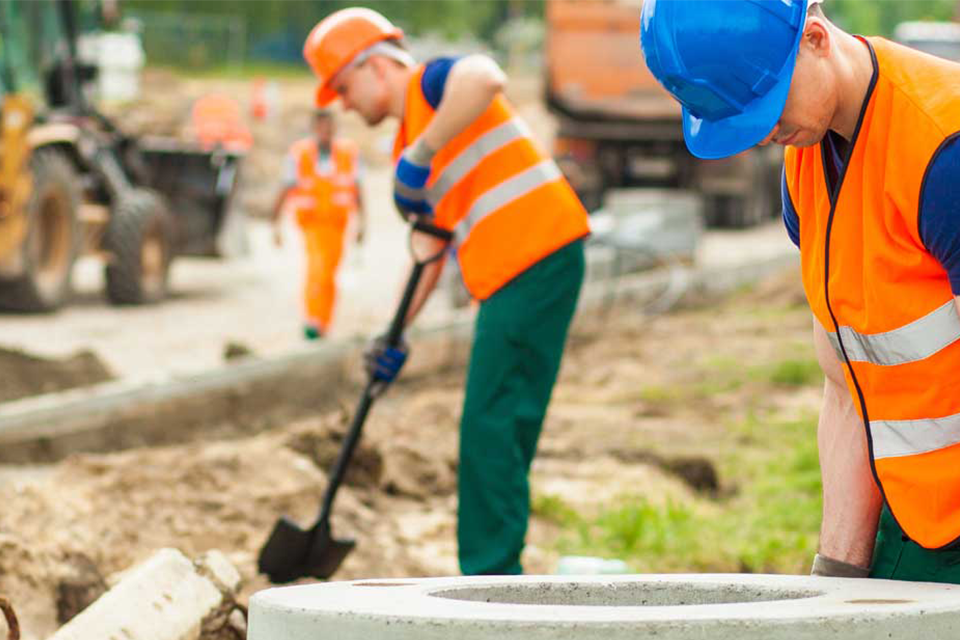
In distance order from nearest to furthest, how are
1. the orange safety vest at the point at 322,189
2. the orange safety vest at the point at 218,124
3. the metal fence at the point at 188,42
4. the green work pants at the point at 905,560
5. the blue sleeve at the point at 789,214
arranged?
the green work pants at the point at 905,560 < the blue sleeve at the point at 789,214 < the orange safety vest at the point at 322,189 < the orange safety vest at the point at 218,124 < the metal fence at the point at 188,42

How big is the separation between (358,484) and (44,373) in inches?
109

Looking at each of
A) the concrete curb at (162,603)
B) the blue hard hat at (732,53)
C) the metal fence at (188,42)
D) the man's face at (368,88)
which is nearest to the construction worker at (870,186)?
the blue hard hat at (732,53)

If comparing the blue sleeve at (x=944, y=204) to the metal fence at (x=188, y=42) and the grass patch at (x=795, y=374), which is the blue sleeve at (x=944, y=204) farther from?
the metal fence at (x=188, y=42)

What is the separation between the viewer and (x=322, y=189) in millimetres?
11430

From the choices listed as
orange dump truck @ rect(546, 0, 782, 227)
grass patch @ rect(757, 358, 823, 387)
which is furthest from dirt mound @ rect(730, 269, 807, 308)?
orange dump truck @ rect(546, 0, 782, 227)

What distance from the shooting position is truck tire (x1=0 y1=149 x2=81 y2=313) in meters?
12.3

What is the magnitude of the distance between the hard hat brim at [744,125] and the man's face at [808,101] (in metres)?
0.02

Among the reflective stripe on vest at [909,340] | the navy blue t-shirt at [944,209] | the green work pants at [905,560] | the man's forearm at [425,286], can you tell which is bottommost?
the man's forearm at [425,286]

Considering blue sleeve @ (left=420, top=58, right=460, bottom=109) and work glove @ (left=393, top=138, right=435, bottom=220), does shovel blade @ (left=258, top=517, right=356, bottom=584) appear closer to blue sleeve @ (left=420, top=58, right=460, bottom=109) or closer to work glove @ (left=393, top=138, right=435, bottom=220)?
work glove @ (left=393, top=138, right=435, bottom=220)

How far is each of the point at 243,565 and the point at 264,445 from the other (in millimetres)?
1577

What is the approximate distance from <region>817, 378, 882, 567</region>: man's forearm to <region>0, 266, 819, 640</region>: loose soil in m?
2.21

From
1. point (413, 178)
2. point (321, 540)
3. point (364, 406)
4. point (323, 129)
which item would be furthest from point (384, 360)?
point (323, 129)

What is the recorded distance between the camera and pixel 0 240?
12.0 meters

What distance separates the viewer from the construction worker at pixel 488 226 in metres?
4.65
